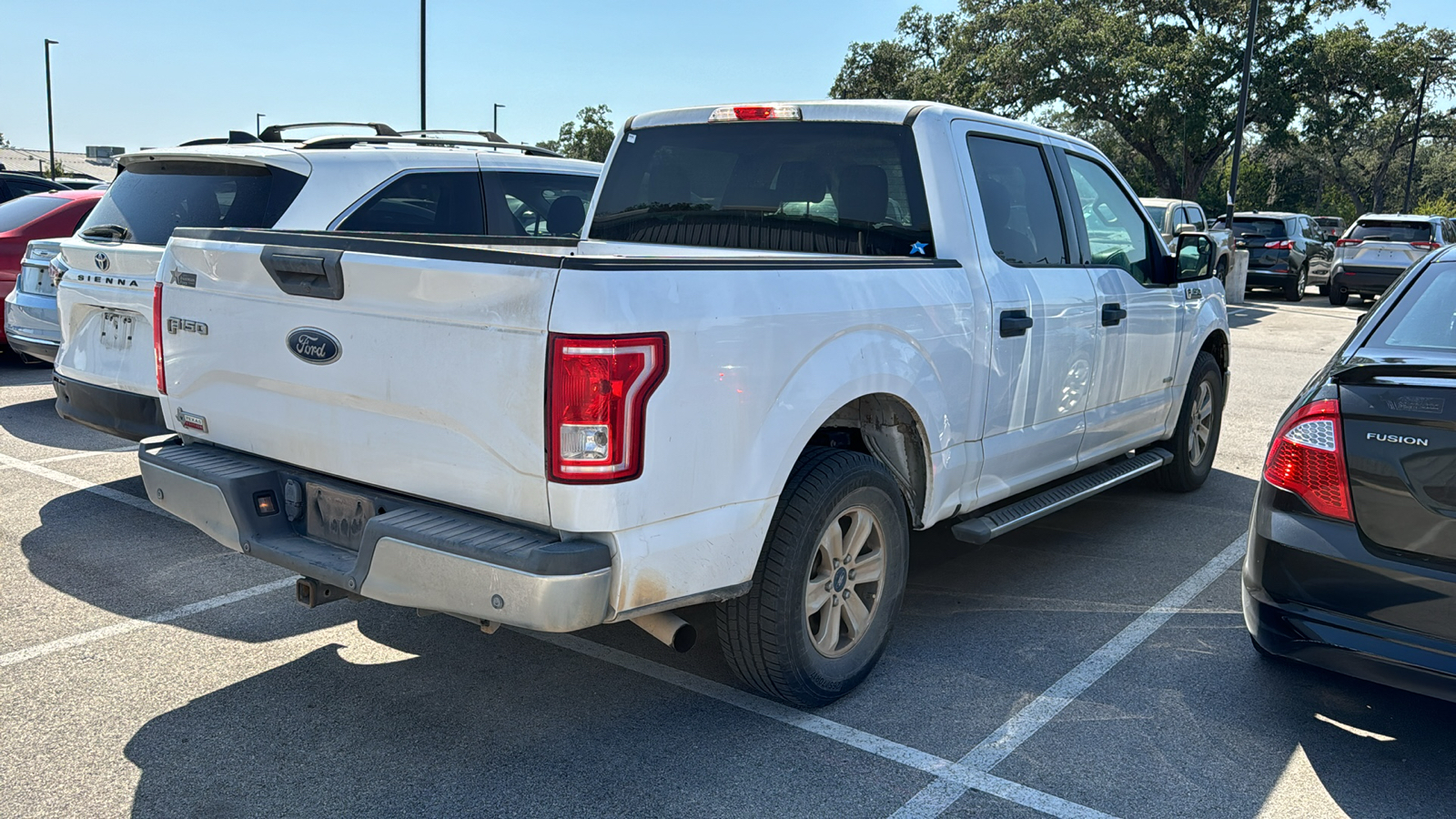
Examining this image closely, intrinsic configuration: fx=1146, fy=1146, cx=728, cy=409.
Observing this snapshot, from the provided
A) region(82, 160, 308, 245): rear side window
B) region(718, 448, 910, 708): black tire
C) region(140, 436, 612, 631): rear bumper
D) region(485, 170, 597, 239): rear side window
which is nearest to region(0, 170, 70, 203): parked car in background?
region(82, 160, 308, 245): rear side window

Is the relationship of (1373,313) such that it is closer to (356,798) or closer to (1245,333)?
(356,798)

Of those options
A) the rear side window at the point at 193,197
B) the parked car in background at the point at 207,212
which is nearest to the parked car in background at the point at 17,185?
the rear side window at the point at 193,197

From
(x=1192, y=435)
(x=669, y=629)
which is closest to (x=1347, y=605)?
(x=669, y=629)

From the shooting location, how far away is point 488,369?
2.96 metres

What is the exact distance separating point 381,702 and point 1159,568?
3575 mm

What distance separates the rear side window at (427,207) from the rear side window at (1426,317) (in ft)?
15.0

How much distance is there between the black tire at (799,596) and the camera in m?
3.46

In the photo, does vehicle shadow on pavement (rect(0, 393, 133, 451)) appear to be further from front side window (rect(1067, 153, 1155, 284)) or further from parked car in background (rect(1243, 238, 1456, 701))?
parked car in background (rect(1243, 238, 1456, 701))

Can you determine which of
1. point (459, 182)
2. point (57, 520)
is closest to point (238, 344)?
point (57, 520)

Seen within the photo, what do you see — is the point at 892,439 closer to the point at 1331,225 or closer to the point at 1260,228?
the point at 1260,228

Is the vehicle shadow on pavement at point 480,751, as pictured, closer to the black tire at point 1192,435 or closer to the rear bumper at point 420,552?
the rear bumper at point 420,552

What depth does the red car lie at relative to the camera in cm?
980

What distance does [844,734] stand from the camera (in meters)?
3.61

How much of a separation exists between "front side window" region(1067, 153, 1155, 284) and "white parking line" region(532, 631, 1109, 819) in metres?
2.78
